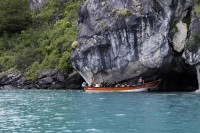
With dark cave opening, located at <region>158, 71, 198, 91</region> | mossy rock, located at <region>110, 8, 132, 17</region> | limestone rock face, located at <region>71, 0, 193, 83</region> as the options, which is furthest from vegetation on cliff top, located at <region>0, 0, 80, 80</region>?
dark cave opening, located at <region>158, 71, 198, 91</region>

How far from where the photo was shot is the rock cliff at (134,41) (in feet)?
150

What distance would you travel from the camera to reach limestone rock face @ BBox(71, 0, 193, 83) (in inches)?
1797

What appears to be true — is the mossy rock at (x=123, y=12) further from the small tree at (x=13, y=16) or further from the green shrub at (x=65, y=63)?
the small tree at (x=13, y=16)

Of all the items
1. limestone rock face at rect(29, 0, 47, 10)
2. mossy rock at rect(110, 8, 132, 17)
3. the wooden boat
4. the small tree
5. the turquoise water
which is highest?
limestone rock face at rect(29, 0, 47, 10)

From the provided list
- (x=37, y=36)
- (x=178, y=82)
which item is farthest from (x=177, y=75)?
(x=37, y=36)

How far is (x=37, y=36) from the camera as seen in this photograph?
234ft

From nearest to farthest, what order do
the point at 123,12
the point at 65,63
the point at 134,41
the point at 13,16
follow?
the point at 134,41
the point at 123,12
the point at 65,63
the point at 13,16

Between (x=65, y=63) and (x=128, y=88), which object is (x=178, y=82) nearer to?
(x=128, y=88)

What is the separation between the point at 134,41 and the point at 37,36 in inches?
1156

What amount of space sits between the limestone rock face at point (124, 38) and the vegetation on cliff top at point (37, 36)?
703 centimetres

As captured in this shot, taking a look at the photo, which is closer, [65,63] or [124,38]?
[124,38]

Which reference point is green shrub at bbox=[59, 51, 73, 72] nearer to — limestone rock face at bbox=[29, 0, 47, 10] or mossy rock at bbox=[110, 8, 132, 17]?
mossy rock at bbox=[110, 8, 132, 17]

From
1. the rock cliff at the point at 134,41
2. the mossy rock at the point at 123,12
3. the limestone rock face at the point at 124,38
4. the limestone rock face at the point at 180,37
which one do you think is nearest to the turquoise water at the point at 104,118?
the limestone rock face at the point at 180,37

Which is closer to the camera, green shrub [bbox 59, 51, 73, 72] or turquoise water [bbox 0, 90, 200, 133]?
turquoise water [bbox 0, 90, 200, 133]
